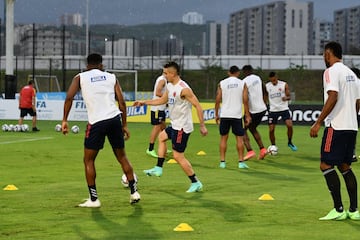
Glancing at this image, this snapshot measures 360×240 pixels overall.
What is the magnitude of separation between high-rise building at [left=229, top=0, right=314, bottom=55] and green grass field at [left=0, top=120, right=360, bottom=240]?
14049 cm

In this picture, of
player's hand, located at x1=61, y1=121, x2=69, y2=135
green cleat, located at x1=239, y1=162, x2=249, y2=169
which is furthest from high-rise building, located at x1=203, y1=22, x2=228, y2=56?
player's hand, located at x1=61, y1=121, x2=69, y2=135

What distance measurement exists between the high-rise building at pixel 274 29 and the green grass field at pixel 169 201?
140 meters

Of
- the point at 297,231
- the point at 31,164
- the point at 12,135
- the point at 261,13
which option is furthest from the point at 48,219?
the point at 261,13

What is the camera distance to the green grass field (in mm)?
8602

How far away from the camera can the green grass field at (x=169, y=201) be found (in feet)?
28.2

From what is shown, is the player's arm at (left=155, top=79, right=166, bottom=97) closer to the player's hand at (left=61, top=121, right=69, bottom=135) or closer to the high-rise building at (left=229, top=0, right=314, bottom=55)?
the player's hand at (left=61, top=121, right=69, bottom=135)

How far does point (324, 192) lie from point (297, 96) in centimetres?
5917

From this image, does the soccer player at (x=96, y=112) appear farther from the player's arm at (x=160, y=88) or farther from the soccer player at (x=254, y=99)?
the soccer player at (x=254, y=99)

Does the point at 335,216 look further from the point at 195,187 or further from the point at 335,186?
the point at 195,187

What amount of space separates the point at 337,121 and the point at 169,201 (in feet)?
8.94

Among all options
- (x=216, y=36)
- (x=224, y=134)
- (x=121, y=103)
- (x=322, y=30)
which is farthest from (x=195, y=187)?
(x=322, y=30)

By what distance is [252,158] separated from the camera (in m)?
17.8

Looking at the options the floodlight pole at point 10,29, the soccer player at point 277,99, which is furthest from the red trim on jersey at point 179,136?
the floodlight pole at point 10,29

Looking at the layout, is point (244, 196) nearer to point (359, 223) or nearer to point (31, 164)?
point (359, 223)
